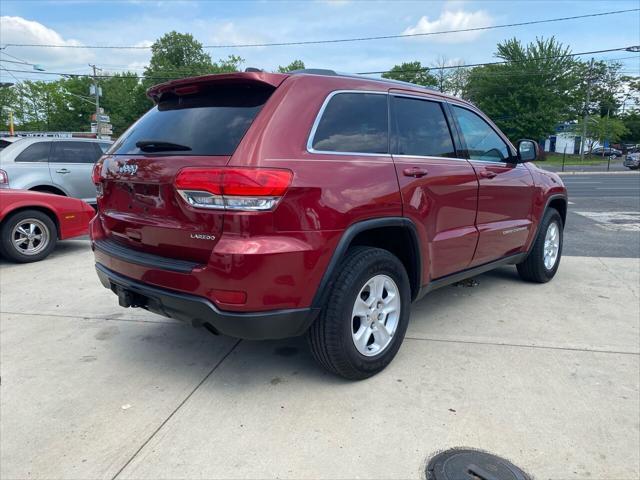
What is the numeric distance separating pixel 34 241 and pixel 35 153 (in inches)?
102

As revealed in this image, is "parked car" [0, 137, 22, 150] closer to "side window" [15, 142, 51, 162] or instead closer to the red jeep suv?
"side window" [15, 142, 51, 162]

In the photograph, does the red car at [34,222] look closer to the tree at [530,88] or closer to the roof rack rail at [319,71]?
the roof rack rail at [319,71]

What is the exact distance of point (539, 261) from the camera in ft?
16.3

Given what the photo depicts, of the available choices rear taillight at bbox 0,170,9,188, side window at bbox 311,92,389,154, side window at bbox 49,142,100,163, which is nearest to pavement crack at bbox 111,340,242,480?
side window at bbox 311,92,389,154

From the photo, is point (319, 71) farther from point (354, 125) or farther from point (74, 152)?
point (74, 152)

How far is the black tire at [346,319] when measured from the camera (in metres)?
2.73

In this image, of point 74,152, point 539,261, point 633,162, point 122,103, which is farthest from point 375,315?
point 122,103

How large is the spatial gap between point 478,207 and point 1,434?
3.48 metres

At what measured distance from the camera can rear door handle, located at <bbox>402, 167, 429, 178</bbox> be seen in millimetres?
3108

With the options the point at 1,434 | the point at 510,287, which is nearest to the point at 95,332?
the point at 1,434

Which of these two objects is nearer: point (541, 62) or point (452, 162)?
point (452, 162)

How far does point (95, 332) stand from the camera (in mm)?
3848

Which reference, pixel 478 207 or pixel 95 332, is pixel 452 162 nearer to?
pixel 478 207

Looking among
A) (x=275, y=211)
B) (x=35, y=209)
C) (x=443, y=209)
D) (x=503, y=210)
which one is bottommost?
(x=35, y=209)
